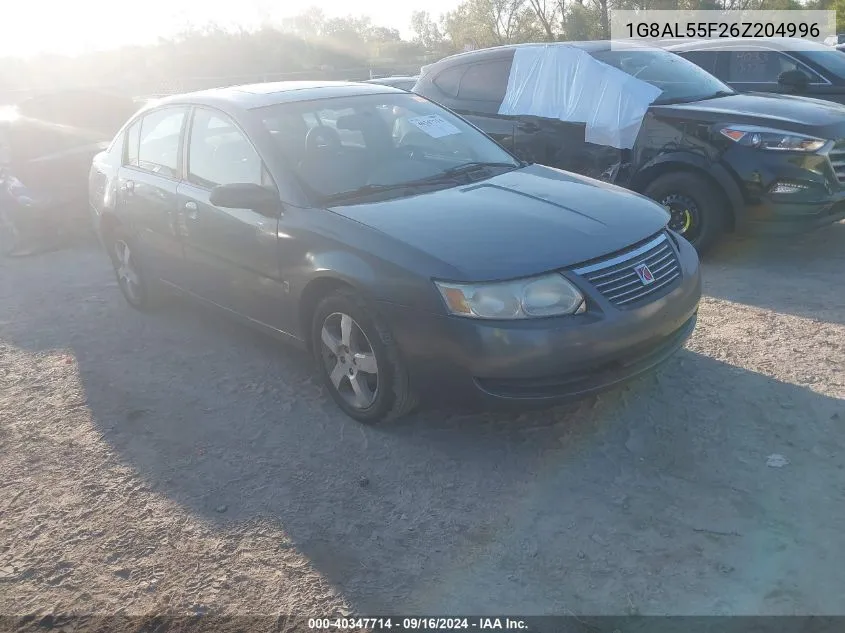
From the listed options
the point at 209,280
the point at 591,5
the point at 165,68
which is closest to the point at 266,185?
the point at 209,280

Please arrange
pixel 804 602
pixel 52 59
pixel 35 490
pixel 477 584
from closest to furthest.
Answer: pixel 804 602 → pixel 477 584 → pixel 35 490 → pixel 52 59

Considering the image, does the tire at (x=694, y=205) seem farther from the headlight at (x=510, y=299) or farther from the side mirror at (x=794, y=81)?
the headlight at (x=510, y=299)

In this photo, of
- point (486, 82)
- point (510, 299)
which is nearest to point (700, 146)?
point (486, 82)

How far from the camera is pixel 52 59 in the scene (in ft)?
171

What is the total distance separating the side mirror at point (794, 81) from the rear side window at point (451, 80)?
3.40 metres

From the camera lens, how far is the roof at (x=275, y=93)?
470cm

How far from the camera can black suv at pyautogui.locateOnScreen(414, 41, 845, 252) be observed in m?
5.88

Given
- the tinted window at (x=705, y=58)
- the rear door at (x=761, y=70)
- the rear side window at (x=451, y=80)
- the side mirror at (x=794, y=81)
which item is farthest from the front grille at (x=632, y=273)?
the tinted window at (x=705, y=58)

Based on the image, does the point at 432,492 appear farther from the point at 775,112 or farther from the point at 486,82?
the point at 486,82

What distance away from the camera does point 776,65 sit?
843 cm

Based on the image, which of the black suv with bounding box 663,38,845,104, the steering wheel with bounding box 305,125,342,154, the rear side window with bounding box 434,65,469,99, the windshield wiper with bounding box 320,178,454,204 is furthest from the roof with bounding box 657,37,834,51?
the steering wheel with bounding box 305,125,342,154

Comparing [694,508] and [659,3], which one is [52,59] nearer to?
[659,3]

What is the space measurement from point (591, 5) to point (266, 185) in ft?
139

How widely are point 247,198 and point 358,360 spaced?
105cm
